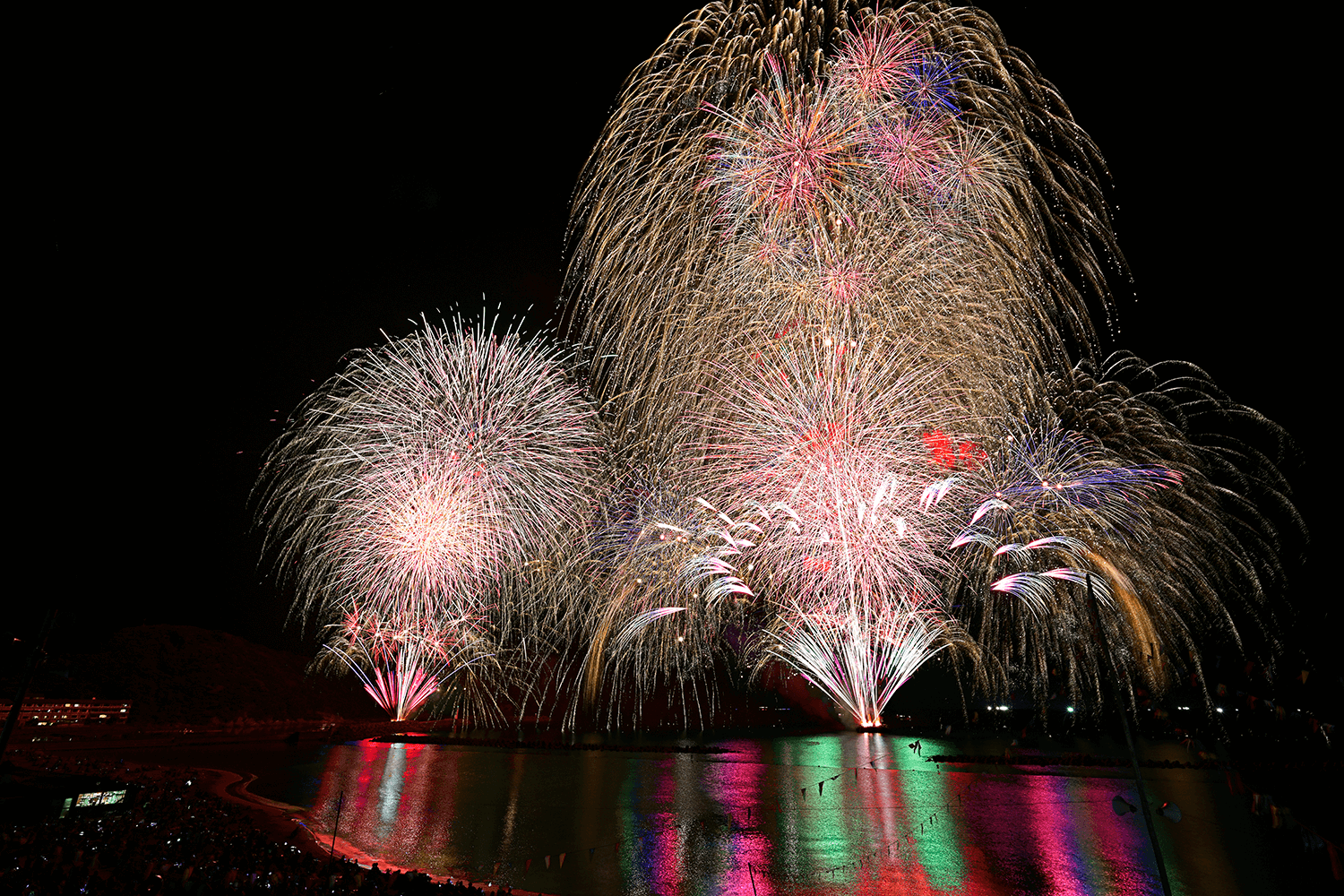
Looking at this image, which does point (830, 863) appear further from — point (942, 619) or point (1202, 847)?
point (942, 619)

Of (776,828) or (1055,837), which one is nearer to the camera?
(1055,837)

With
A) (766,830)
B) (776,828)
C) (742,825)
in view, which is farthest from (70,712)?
(776,828)

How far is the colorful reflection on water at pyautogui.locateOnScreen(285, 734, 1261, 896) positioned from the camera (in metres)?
14.8

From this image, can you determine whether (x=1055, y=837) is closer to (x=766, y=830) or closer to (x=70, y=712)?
(x=766, y=830)

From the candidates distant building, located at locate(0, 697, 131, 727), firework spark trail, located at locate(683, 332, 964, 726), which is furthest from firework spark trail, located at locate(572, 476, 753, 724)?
distant building, located at locate(0, 697, 131, 727)

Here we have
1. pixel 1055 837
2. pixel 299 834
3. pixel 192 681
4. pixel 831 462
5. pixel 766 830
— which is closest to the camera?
pixel 299 834

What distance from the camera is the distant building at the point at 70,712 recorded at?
3806 cm

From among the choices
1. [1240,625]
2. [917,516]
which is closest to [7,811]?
[917,516]

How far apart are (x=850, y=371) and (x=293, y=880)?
64.7 feet

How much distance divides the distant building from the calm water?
1265 cm

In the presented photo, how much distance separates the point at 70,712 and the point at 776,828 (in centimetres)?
4249

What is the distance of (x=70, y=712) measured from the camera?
136ft

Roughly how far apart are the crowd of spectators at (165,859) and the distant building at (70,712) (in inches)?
1033

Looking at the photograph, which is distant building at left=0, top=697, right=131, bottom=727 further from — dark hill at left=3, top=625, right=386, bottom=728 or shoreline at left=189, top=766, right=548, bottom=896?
shoreline at left=189, top=766, right=548, bottom=896
